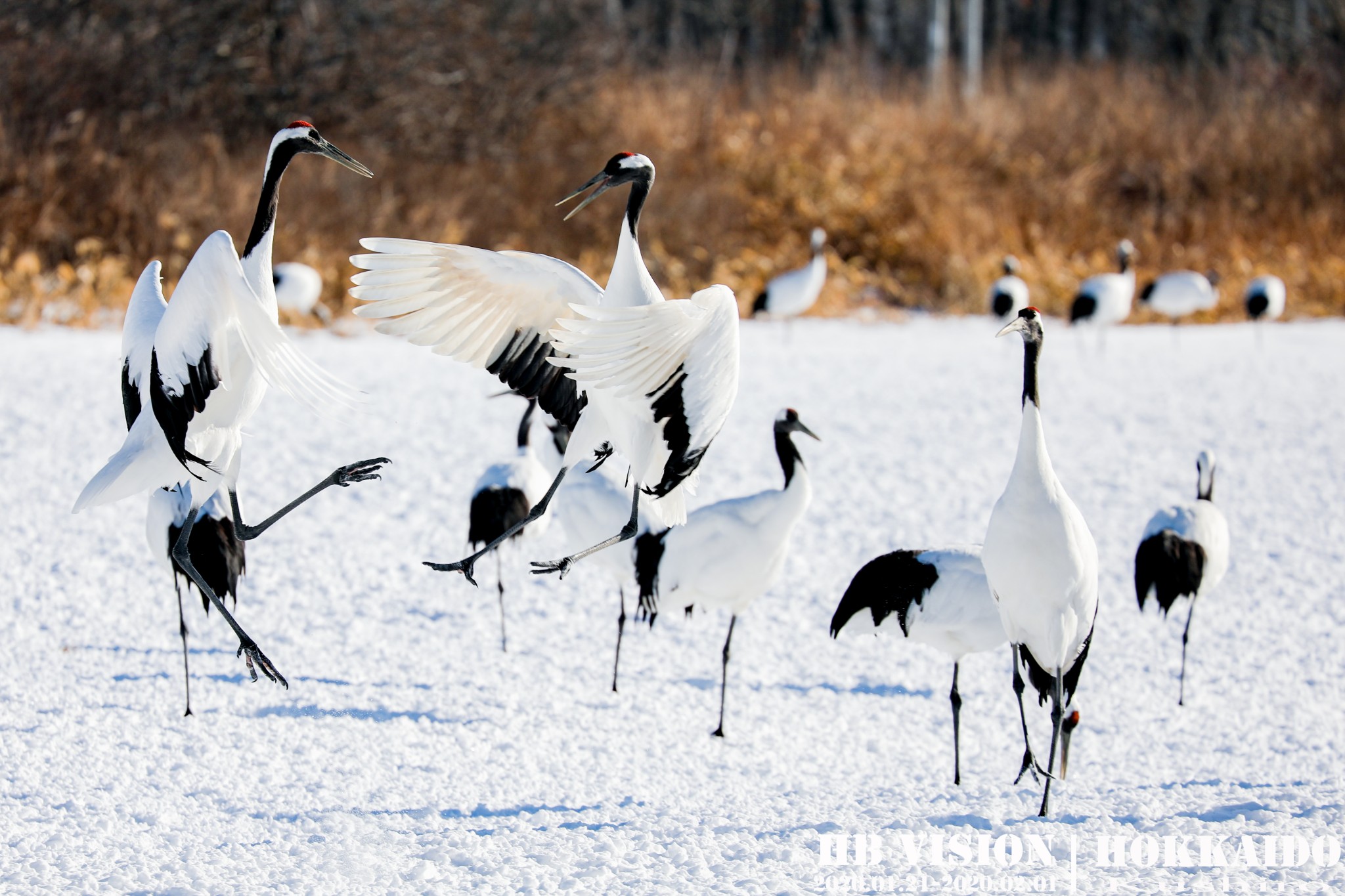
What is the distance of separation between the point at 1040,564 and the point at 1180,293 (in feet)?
29.6

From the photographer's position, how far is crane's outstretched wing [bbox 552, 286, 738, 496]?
3564 mm

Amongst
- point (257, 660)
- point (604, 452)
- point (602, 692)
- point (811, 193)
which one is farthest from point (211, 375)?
point (811, 193)

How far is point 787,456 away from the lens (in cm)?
488

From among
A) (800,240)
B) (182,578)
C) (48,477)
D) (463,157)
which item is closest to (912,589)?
(182,578)

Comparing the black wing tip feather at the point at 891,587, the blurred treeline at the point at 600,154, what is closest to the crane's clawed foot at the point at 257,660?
the black wing tip feather at the point at 891,587

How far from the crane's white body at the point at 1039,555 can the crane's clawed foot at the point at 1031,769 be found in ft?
0.93

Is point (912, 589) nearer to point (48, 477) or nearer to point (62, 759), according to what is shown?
point (62, 759)

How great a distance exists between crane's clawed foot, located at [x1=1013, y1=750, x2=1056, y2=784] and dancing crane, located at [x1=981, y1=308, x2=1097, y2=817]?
1 centimetres

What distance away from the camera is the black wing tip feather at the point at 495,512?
17.2 ft

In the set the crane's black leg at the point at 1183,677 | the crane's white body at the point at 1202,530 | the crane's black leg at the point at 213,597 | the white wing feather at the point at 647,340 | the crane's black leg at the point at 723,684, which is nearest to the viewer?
the white wing feather at the point at 647,340

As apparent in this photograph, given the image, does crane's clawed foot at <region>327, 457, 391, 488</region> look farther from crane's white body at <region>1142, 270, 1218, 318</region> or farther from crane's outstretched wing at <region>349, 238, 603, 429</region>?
crane's white body at <region>1142, 270, 1218, 318</region>

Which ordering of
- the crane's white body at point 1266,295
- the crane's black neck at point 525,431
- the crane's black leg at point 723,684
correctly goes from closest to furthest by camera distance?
the crane's black leg at point 723,684, the crane's black neck at point 525,431, the crane's white body at point 1266,295

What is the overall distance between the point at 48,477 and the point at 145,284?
9.53 ft

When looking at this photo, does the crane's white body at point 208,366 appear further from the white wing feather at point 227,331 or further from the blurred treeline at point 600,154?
the blurred treeline at point 600,154
